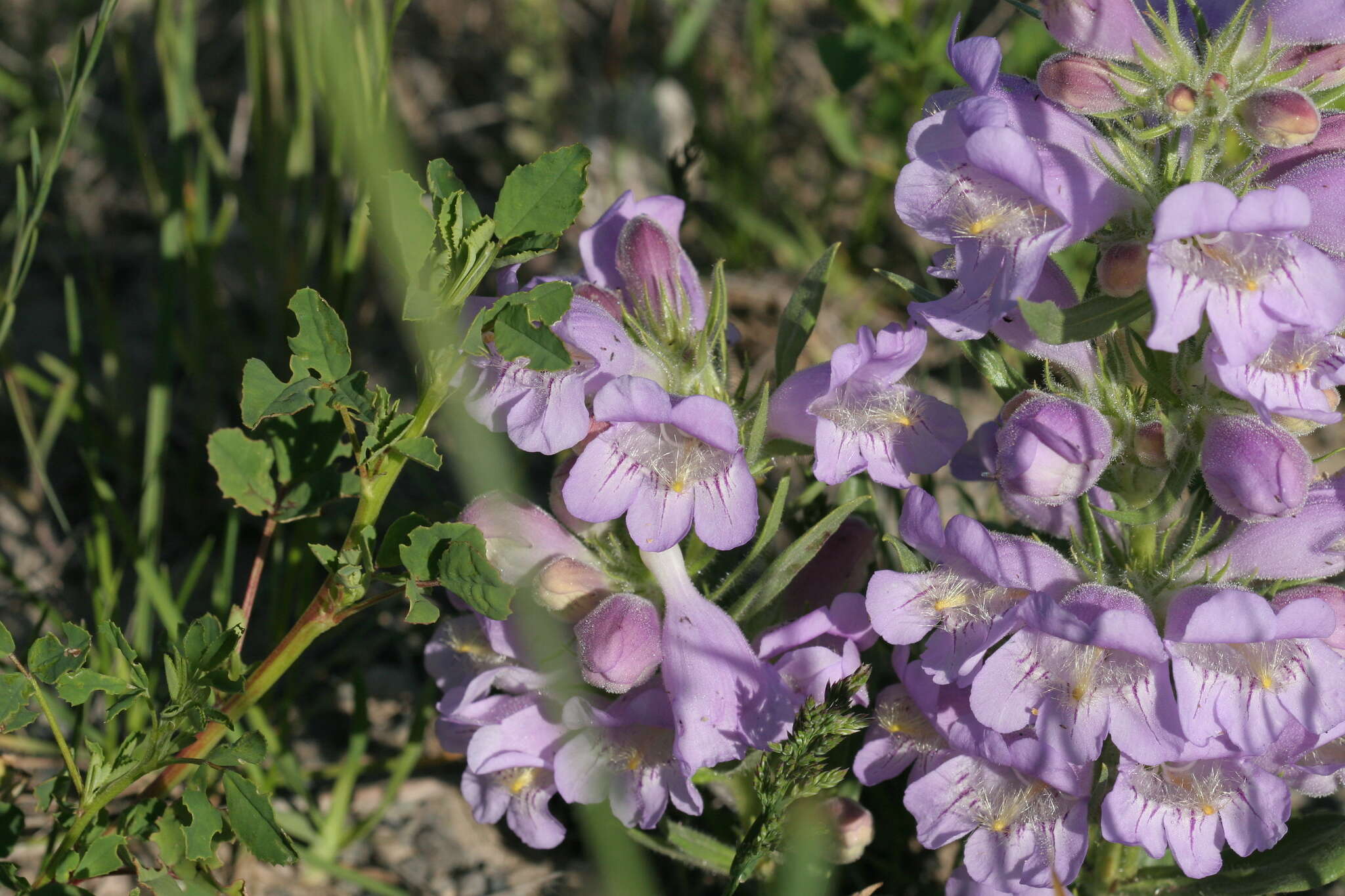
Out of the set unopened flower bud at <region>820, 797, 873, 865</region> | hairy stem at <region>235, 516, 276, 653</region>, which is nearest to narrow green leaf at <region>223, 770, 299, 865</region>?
hairy stem at <region>235, 516, 276, 653</region>

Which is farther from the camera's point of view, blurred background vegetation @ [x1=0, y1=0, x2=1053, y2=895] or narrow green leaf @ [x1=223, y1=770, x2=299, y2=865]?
blurred background vegetation @ [x1=0, y1=0, x2=1053, y2=895]

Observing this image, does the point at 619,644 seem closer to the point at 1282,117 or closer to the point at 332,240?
the point at 1282,117

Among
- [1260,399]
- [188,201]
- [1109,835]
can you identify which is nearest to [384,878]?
[1109,835]

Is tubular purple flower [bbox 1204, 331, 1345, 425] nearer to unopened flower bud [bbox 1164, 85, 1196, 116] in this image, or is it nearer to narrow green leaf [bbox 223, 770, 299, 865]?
unopened flower bud [bbox 1164, 85, 1196, 116]

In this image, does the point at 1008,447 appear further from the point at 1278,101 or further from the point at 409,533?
the point at 409,533

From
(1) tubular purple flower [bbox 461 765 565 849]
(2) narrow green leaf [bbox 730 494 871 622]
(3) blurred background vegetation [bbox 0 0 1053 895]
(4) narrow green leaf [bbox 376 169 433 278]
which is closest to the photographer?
(4) narrow green leaf [bbox 376 169 433 278]

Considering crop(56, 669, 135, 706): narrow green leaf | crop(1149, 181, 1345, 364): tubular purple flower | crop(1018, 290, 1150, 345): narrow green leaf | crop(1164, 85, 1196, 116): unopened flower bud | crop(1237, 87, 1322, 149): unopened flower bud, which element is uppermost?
crop(1164, 85, 1196, 116): unopened flower bud
